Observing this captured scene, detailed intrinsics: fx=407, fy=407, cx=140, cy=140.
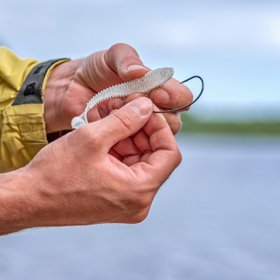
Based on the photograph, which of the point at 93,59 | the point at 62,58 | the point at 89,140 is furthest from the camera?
the point at 62,58

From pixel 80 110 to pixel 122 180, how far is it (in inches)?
21.9

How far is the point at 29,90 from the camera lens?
1.43 meters

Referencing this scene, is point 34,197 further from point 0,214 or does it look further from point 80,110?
point 80,110

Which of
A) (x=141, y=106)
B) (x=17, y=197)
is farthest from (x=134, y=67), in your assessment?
(x=17, y=197)

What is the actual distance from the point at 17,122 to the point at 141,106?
24.6 inches

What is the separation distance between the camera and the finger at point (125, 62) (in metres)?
1.05

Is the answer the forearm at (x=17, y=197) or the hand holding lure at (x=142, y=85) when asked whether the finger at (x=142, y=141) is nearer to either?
the hand holding lure at (x=142, y=85)

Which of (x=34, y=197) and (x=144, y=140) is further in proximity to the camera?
(x=144, y=140)

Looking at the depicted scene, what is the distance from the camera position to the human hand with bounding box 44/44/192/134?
1073mm

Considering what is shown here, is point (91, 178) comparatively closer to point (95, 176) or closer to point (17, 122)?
point (95, 176)

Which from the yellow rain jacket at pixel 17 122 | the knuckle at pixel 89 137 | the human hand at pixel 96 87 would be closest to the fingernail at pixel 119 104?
the human hand at pixel 96 87

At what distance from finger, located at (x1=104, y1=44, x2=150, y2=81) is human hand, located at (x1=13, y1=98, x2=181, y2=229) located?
130mm

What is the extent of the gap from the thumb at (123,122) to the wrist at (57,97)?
20.1 inches

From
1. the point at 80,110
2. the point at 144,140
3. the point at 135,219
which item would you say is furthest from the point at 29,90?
the point at 135,219
